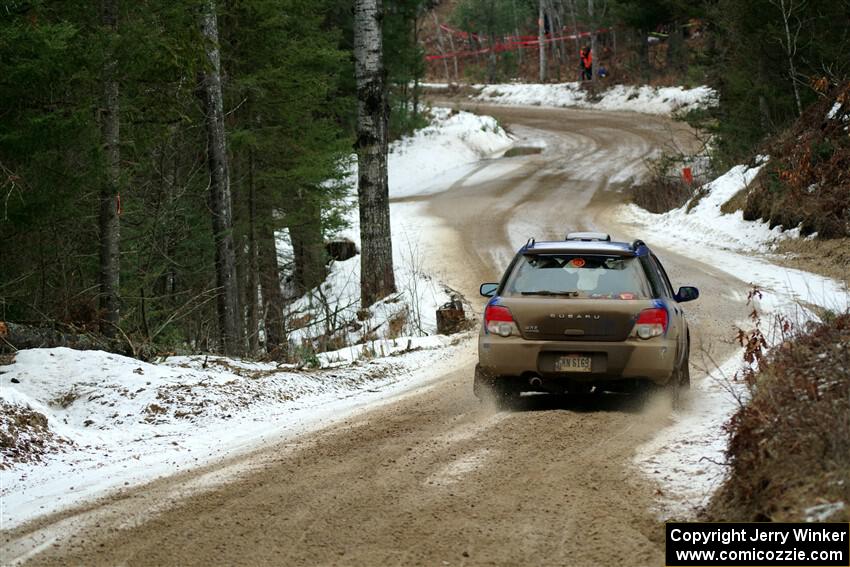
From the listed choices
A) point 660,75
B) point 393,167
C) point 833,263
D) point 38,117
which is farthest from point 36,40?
point 660,75

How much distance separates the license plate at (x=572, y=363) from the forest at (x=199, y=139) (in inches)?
196

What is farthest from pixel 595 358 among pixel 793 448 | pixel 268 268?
pixel 268 268

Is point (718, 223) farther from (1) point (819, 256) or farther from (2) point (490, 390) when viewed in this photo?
(2) point (490, 390)

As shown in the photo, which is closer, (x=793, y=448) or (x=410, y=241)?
(x=793, y=448)

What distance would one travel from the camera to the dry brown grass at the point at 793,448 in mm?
5559

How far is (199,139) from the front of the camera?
21.1 m

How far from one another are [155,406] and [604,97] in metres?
52.4

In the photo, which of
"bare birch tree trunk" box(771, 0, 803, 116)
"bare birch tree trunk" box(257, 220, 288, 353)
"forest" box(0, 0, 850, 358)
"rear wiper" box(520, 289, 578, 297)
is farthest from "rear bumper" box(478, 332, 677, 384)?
"bare birch tree trunk" box(771, 0, 803, 116)

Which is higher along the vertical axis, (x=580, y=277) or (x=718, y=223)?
(x=580, y=277)

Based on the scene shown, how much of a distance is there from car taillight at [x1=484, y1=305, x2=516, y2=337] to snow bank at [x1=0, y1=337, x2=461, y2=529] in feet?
5.58

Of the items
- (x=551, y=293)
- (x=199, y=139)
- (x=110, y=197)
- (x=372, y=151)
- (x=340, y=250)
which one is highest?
(x=199, y=139)

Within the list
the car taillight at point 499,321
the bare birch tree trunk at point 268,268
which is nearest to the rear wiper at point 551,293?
the car taillight at point 499,321

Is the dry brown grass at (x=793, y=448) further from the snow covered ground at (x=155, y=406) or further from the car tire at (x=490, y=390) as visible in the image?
the snow covered ground at (x=155, y=406)

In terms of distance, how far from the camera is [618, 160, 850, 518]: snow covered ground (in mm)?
7352
